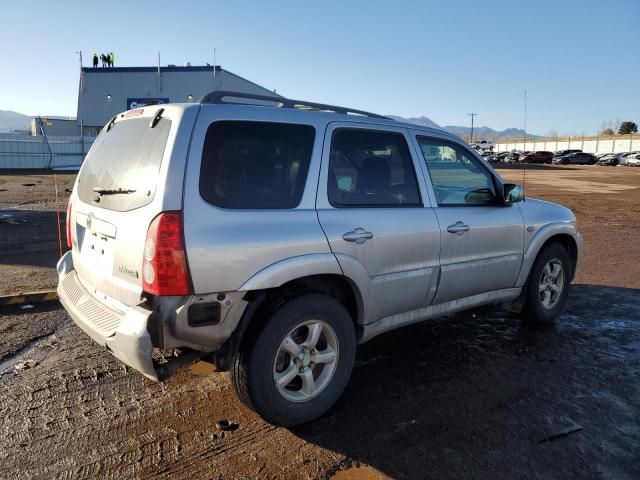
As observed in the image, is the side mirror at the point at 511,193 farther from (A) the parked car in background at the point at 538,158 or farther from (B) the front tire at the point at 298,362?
(A) the parked car in background at the point at 538,158

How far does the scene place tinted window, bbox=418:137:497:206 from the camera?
162 inches

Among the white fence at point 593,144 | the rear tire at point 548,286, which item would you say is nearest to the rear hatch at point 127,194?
the rear tire at point 548,286

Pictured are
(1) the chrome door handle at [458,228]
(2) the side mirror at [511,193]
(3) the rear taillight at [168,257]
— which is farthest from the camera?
(2) the side mirror at [511,193]

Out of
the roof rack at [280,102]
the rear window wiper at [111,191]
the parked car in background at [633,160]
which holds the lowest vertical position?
the rear window wiper at [111,191]

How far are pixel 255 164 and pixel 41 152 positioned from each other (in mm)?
34550

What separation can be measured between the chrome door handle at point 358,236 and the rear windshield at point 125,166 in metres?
1.22

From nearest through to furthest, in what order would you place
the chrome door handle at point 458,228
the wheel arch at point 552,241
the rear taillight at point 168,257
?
the rear taillight at point 168,257 → the chrome door handle at point 458,228 → the wheel arch at point 552,241

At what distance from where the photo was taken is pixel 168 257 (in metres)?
2.72

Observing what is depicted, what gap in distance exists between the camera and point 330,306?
328 cm

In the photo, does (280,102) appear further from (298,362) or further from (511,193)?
(511,193)

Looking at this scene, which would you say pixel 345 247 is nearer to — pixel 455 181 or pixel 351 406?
pixel 351 406

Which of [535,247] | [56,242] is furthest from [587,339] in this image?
[56,242]

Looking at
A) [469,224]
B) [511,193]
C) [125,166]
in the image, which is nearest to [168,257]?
[125,166]

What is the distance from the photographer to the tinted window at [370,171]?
3478 millimetres
